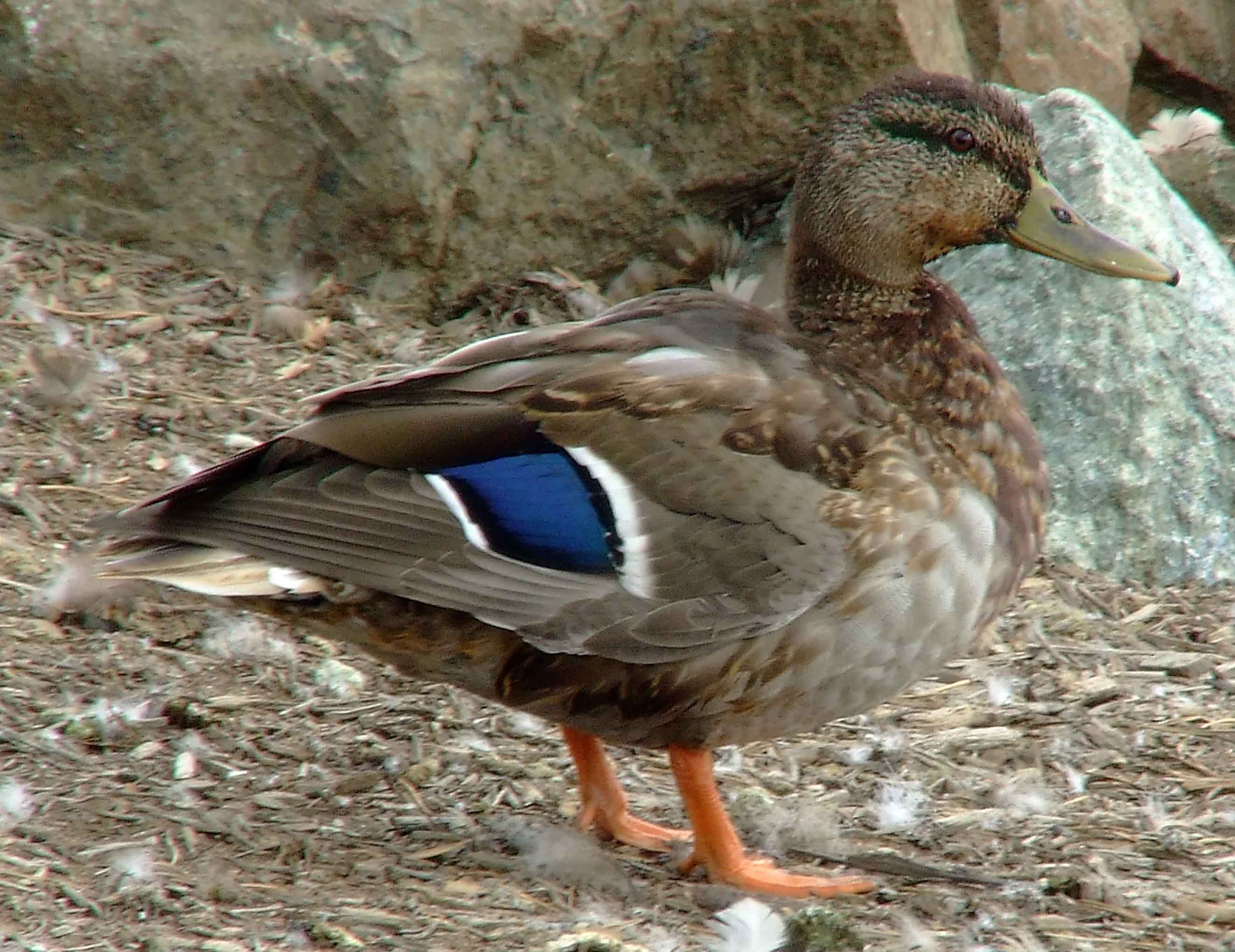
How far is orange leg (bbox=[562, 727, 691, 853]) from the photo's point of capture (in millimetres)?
2965

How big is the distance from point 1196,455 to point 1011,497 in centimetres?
147

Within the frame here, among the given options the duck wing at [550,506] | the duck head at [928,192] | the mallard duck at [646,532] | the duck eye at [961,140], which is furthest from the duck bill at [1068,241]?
the duck wing at [550,506]

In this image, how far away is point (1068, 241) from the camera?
3020 mm

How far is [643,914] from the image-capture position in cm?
266

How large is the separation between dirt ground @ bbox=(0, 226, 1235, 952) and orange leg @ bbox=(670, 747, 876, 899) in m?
0.04

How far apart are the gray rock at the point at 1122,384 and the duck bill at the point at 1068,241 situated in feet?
3.74

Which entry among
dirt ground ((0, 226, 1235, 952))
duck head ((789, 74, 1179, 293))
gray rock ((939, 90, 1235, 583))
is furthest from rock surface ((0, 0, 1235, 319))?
duck head ((789, 74, 1179, 293))

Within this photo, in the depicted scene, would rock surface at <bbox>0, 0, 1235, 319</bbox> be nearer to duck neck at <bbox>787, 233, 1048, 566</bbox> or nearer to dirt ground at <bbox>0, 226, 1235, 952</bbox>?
dirt ground at <bbox>0, 226, 1235, 952</bbox>

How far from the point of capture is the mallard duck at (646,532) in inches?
102

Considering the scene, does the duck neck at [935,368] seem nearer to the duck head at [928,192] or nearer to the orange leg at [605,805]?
the duck head at [928,192]

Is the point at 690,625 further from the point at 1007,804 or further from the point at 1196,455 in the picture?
the point at 1196,455

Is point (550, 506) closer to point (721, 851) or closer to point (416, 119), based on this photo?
point (721, 851)

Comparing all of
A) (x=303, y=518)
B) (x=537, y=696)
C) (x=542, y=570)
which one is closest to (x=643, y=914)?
(x=537, y=696)

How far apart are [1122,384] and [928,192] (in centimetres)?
143
